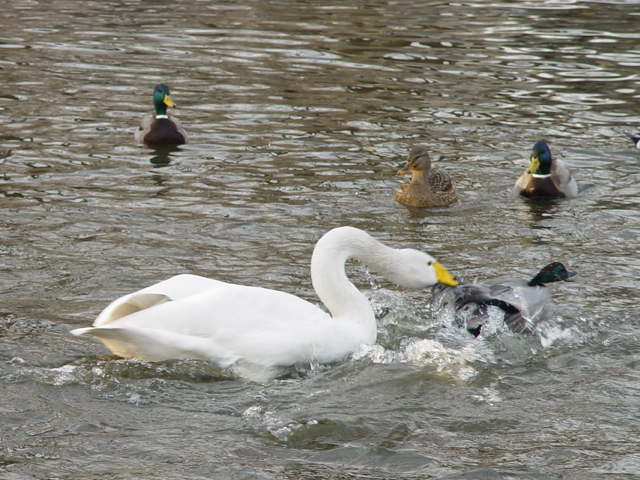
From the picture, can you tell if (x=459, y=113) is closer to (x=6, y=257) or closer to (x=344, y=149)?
(x=344, y=149)

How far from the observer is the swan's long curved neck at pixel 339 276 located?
7.10 metres

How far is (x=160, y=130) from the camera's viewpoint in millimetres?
12703

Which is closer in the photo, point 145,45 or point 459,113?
point 459,113

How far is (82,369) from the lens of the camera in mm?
6797

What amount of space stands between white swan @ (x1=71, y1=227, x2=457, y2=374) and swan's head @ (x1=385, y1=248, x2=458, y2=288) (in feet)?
0.09

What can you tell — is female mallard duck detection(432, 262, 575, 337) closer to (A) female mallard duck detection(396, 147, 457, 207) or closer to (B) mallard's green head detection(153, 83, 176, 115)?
(A) female mallard duck detection(396, 147, 457, 207)

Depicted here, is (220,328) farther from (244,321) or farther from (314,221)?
(314,221)

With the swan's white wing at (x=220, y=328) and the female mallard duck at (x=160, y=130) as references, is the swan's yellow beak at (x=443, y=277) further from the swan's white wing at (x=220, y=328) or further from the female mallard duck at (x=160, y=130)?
the female mallard duck at (x=160, y=130)

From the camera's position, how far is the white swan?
261 inches

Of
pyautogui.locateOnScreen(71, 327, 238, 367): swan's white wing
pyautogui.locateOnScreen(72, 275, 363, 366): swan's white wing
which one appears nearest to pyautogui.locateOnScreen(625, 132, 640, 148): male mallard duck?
pyautogui.locateOnScreen(72, 275, 363, 366): swan's white wing

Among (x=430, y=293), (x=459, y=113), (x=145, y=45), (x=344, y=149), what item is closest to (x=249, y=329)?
(x=430, y=293)

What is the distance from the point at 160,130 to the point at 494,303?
6.16 m

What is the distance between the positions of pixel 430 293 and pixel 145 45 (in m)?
10.7

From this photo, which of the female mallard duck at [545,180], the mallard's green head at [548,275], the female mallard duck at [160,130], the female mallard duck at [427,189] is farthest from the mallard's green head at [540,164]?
the female mallard duck at [160,130]
